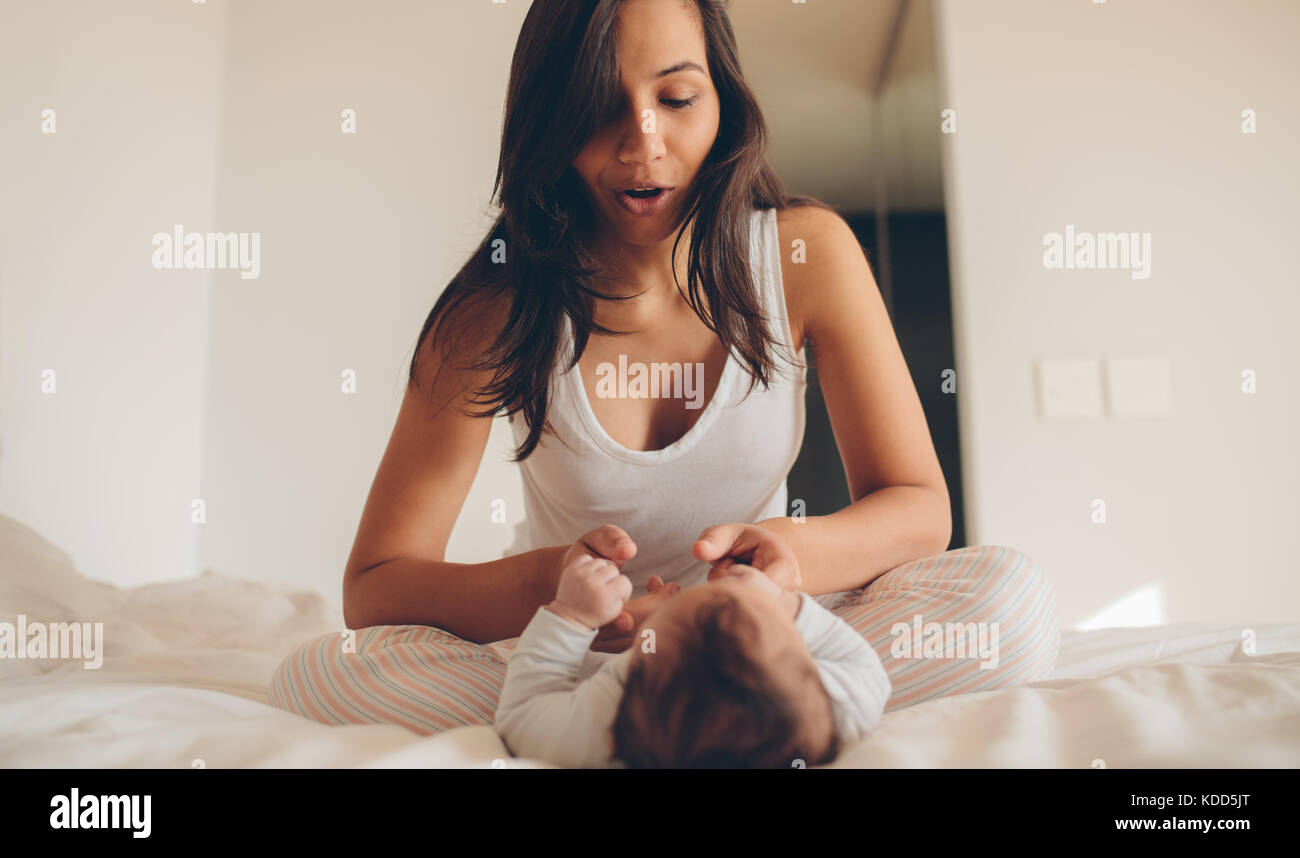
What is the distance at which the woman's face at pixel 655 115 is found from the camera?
890mm

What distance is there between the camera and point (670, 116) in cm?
92

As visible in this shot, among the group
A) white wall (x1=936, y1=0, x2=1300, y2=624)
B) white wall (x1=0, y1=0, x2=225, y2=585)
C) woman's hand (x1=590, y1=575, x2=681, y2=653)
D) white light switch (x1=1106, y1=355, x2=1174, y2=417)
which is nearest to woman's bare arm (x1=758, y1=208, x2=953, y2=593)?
woman's hand (x1=590, y1=575, x2=681, y2=653)

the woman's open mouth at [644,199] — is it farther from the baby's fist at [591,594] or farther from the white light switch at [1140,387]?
the white light switch at [1140,387]

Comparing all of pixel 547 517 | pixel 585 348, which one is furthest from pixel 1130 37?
pixel 547 517

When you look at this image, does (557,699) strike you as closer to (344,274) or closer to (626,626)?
(626,626)

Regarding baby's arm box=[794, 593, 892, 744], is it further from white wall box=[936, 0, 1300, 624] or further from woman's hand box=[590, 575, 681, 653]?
white wall box=[936, 0, 1300, 624]

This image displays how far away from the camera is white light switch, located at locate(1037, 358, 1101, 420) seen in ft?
5.87

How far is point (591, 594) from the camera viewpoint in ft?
2.11

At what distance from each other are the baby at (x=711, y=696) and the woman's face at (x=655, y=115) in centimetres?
50

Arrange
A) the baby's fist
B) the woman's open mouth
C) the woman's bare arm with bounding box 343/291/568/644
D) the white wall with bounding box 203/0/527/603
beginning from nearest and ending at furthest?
the baby's fist → the woman's bare arm with bounding box 343/291/568/644 → the woman's open mouth → the white wall with bounding box 203/0/527/603

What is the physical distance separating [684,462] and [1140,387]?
51.7 inches

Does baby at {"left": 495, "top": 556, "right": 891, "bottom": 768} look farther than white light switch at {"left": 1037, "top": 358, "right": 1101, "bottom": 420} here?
No

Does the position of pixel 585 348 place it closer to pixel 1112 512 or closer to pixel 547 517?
pixel 547 517
